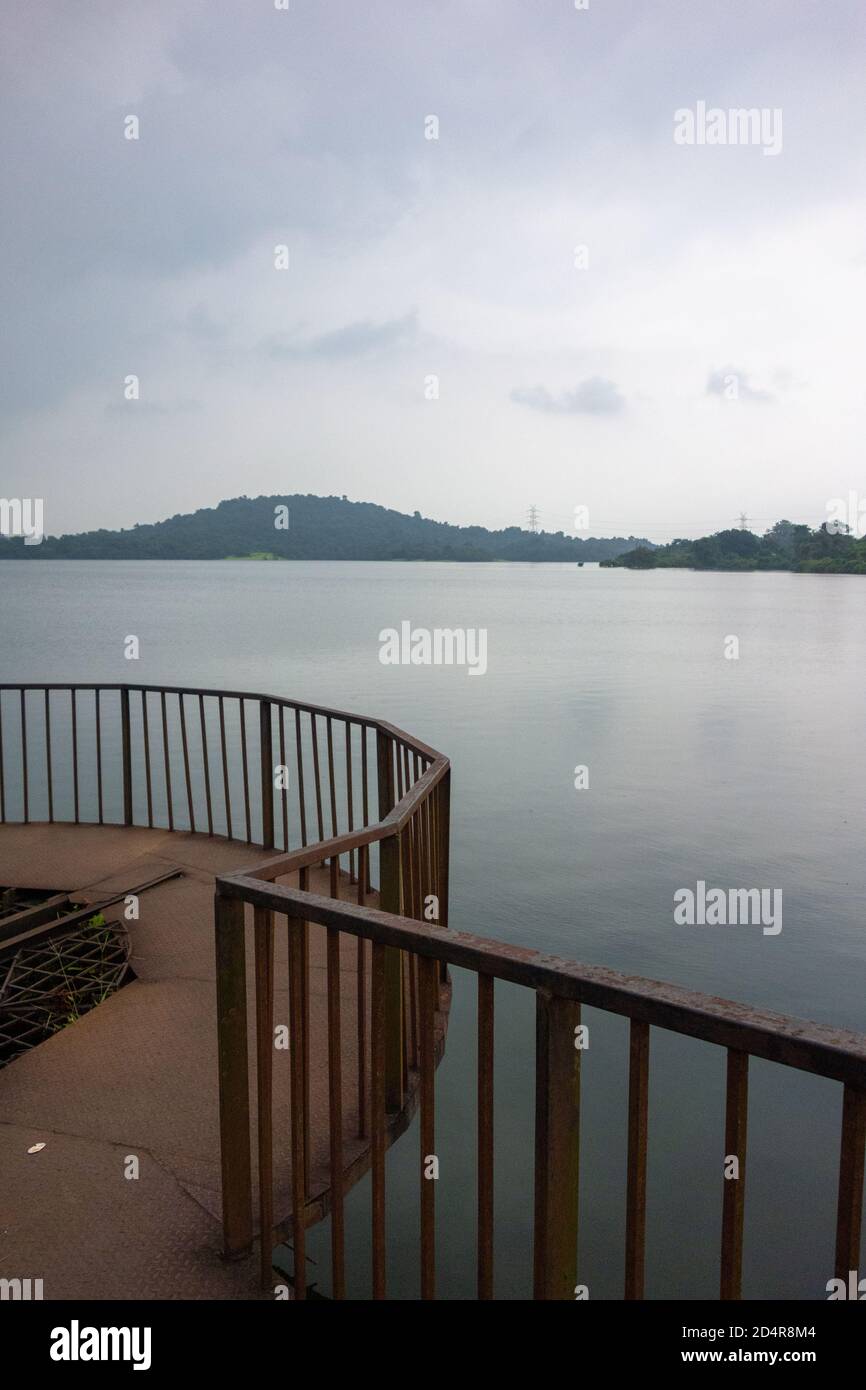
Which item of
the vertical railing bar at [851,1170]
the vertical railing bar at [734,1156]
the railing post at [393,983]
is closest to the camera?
the vertical railing bar at [851,1170]

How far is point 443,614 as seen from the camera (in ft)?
202

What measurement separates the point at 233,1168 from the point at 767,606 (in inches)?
2999

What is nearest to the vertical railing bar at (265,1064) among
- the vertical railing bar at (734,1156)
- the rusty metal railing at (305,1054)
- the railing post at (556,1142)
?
the rusty metal railing at (305,1054)

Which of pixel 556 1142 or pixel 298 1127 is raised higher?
pixel 556 1142

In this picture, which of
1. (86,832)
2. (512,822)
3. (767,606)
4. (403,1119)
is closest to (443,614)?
(767,606)

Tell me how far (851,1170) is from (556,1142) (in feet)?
1.94

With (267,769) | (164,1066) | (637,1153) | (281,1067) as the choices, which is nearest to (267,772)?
(267,769)

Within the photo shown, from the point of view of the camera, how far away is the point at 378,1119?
2199mm

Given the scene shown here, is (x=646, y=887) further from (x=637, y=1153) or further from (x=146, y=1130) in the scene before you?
(x=637, y=1153)

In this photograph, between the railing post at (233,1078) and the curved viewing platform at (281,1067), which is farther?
the railing post at (233,1078)

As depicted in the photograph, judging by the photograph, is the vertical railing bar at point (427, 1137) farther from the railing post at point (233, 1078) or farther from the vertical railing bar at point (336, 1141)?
the railing post at point (233, 1078)

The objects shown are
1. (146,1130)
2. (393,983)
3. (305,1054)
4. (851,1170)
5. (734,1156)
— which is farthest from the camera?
(393,983)

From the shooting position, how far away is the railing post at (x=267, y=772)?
6.24m

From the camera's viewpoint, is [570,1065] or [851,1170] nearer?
[851,1170]
